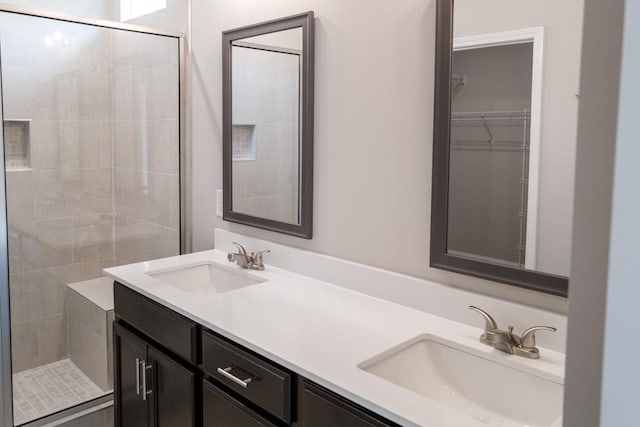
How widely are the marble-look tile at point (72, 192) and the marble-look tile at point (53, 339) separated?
0.51 meters

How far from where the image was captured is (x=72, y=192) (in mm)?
2723

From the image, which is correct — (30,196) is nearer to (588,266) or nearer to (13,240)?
(13,240)

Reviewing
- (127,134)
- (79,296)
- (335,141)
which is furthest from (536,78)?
(79,296)

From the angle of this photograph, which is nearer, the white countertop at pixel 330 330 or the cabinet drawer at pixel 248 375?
the white countertop at pixel 330 330

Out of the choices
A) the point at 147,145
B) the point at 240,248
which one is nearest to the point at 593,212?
the point at 240,248

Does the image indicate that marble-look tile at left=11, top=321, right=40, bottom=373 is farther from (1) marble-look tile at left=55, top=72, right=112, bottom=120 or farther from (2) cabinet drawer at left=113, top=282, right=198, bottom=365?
(1) marble-look tile at left=55, top=72, right=112, bottom=120

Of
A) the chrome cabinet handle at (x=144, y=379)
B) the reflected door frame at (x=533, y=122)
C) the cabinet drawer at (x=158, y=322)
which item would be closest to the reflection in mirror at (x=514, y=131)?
the reflected door frame at (x=533, y=122)

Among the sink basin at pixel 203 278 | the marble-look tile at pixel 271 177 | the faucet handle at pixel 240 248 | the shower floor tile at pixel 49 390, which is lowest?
the shower floor tile at pixel 49 390

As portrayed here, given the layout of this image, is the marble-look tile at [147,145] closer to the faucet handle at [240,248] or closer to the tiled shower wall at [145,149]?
the tiled shower wall at [145,149]

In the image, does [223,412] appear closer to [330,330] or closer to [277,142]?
[330,330]

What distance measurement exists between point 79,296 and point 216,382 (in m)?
1.40

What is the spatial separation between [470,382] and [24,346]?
80.8 inches

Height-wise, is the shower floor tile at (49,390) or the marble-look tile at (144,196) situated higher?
the marble-look tile at (144,196)

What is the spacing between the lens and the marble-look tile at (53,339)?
2611 millimetres
